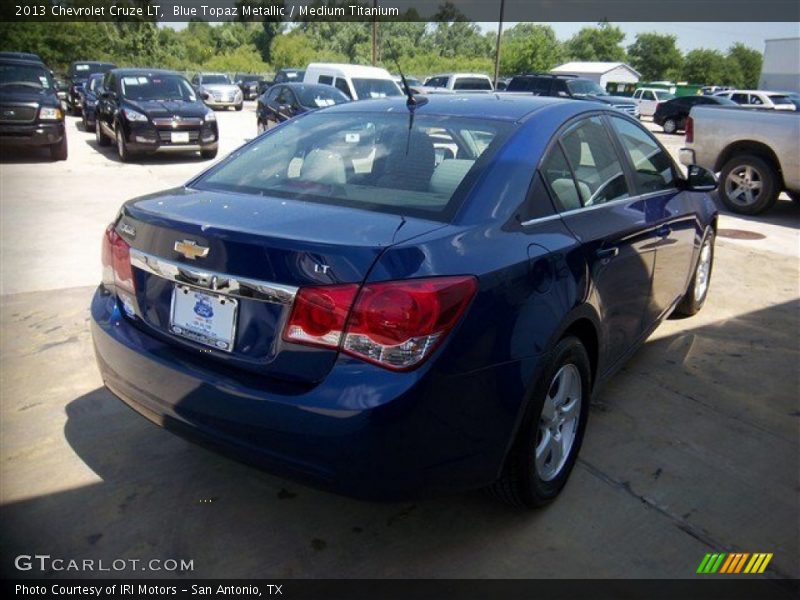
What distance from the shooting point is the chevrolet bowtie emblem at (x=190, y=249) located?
2.25 metres

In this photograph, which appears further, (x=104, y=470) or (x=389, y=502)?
(x=104, y=470)

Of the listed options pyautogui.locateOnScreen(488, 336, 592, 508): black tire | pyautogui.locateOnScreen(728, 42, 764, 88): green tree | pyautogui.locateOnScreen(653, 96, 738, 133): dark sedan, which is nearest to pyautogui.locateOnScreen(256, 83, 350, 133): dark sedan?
pyautogui.locateOnScreen(488, 336, 592, 508): black tire

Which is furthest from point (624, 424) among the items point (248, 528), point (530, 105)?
point (248, 528)

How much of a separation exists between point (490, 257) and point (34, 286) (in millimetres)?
4494

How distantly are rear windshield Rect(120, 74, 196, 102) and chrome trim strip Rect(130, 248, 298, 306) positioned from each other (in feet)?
39.6

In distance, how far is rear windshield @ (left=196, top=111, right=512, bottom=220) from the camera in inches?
102

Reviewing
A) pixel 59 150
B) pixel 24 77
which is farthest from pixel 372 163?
pixel 24 77

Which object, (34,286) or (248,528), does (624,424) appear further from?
(34,286)

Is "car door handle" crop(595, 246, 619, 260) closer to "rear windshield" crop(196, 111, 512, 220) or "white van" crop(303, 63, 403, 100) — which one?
"rear windshield" crop(196, 111, 512, 220)

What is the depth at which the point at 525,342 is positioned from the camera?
2.32 metres

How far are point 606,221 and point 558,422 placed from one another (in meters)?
0.94

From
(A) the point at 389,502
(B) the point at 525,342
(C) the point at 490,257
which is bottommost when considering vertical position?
(A) the point at 389,502

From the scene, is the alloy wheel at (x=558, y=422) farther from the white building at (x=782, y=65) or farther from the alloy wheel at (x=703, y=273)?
the white building at (x=782, y=65)
